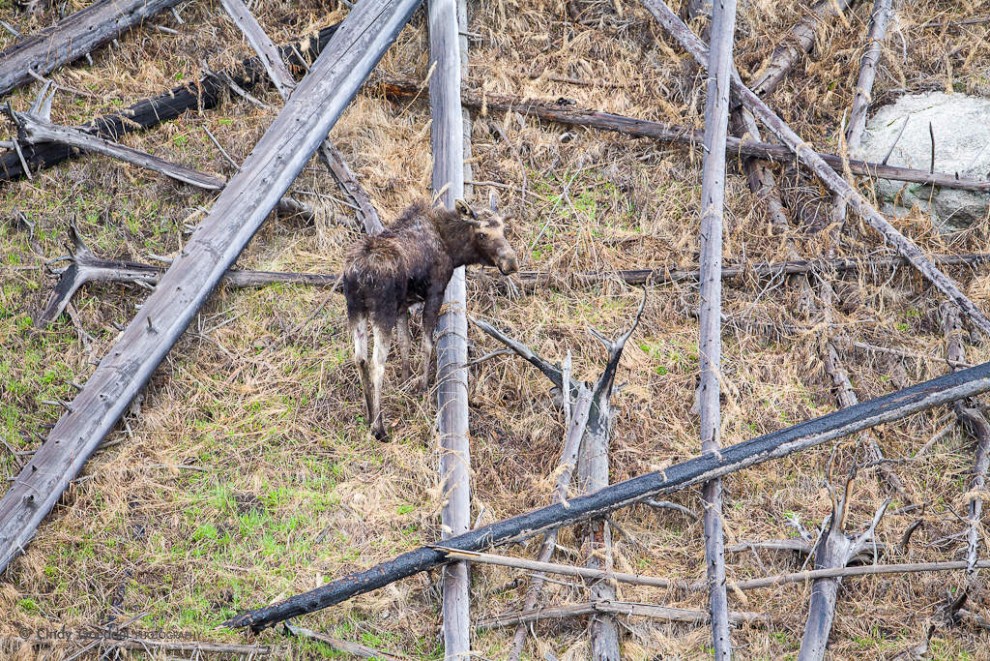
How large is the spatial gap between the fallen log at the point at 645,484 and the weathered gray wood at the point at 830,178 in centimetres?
112

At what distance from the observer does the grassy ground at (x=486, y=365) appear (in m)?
6.61

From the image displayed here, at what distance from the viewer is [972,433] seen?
24.8 feet

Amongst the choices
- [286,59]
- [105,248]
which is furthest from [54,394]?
[286,59]

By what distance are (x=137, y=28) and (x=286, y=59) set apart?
179 cm

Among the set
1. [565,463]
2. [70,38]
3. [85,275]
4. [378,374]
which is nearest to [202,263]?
[85,275]

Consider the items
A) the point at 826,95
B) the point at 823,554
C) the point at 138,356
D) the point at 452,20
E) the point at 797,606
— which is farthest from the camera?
the point at 826,95

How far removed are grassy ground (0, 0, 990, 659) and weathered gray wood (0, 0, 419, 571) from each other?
253 millimetres

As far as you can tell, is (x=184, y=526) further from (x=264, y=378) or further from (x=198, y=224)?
(x=198, y=224)

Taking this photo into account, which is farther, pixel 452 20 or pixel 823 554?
pixel 452 20

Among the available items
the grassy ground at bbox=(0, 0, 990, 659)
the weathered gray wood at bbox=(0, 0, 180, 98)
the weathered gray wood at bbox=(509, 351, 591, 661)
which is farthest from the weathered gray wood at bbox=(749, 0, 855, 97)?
the weathered gray wood at bbox=(0, 0, 180, 98)

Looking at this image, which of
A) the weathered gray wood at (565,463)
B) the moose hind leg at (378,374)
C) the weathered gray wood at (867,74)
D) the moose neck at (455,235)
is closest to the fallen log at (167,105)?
the moose neck at (455,235)

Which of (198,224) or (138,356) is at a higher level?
(198,224)

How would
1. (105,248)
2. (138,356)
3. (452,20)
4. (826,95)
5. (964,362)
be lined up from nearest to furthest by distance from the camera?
(138,356) < (964,362) < (105,248) < (452,20) < (826,95)

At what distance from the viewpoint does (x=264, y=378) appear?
7.76 m
